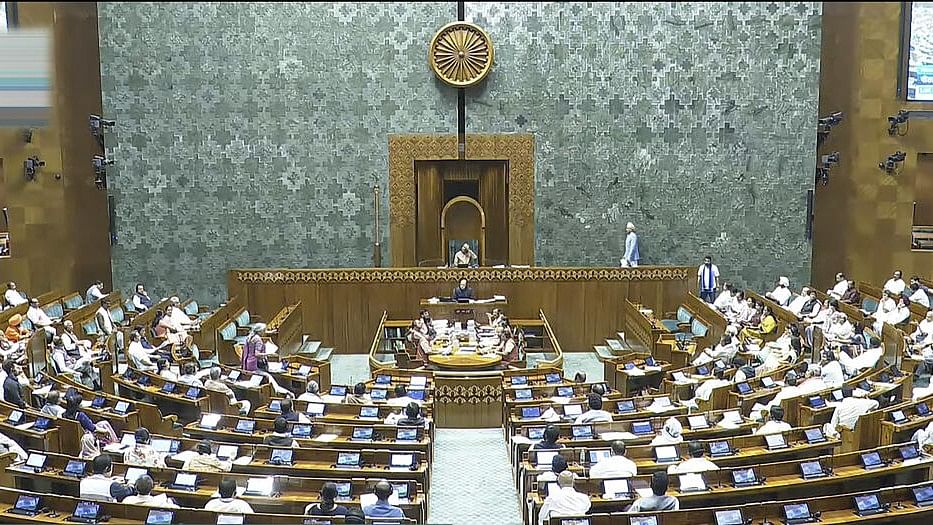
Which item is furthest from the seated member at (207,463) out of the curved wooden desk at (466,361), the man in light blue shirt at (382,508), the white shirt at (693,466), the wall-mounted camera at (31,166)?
the wall-mounted camera at (31,166)

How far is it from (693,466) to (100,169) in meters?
15.7

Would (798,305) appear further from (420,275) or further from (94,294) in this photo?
(94,294)

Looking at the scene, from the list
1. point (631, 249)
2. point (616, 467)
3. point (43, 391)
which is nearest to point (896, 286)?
point (631, 249)

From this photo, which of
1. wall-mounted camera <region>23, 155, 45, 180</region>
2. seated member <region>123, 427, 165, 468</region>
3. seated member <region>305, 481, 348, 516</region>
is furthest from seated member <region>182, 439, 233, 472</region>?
wall-mounted camera <region>23, 155, 45, 180</region>

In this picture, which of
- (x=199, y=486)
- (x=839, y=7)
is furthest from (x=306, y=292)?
(x=839, y=7)

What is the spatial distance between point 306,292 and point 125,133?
19.9 feet

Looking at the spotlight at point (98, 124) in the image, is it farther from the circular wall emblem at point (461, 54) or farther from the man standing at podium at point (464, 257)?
the man standing at podium at point (464, 257)

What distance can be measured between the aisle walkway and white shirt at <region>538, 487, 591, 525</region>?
145 cm

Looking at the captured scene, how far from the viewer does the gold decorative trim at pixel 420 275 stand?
17.0 meters

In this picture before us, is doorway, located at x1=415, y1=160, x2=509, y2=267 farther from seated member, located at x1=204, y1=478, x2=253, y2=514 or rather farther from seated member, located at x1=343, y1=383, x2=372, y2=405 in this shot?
seated member, located at x1=204, y1=478, x2=253, y2=514

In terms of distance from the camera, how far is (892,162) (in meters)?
18.4

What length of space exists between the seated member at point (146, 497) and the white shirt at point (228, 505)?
33 cm

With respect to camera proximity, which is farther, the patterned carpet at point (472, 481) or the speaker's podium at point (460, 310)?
the speaker's podium at point (460, 310)

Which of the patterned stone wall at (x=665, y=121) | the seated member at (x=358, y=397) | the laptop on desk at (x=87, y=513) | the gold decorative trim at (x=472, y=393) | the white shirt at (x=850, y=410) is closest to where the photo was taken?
the laptop on desk at (x=87, y=513)
